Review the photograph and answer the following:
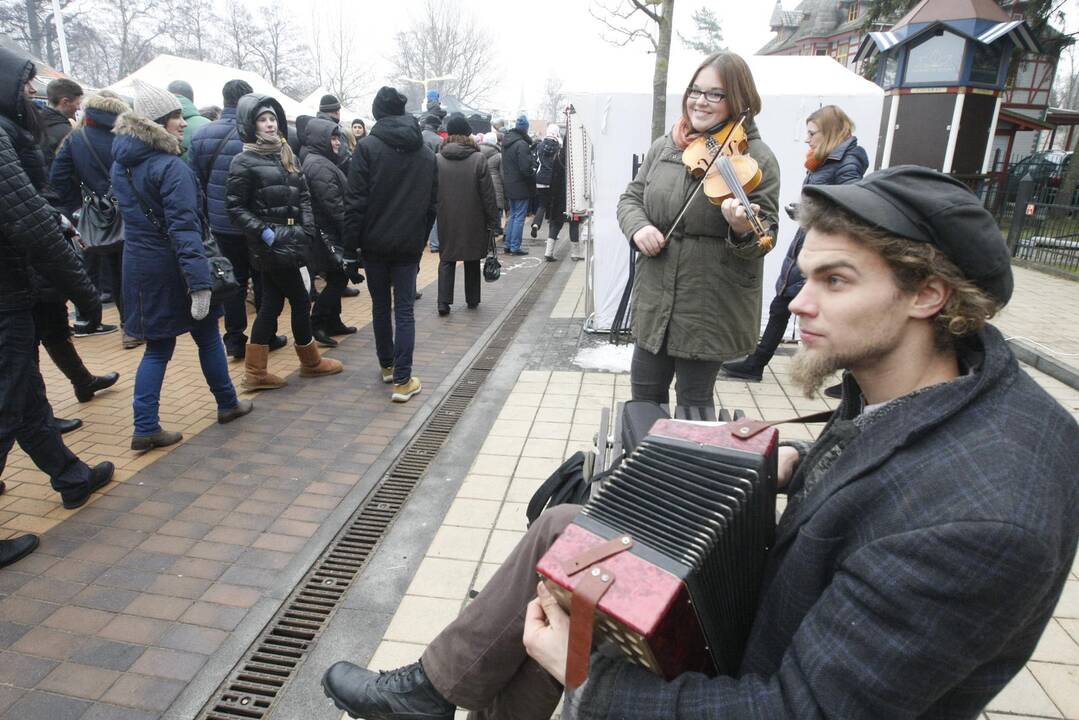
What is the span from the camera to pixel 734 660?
137 cm

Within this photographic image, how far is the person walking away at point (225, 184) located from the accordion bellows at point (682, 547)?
4.35 meters

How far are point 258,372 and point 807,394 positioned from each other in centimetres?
440

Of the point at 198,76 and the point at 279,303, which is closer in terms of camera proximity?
the point at 279,303

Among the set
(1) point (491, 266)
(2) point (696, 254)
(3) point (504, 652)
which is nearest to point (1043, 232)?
(1) point (491, 266)

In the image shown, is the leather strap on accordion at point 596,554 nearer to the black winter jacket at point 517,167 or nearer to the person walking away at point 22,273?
the person walking away at point 22,273

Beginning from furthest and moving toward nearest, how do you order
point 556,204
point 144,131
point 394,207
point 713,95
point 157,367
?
1. point 556,204
2. point 394,207
3. point 157,367
4. point 144,131
5. point 713,95

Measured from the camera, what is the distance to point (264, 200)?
462cm

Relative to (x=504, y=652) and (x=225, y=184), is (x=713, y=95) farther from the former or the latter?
(x=225, y=184)

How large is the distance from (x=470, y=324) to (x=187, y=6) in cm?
4281

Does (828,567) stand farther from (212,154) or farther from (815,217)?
(212,154)

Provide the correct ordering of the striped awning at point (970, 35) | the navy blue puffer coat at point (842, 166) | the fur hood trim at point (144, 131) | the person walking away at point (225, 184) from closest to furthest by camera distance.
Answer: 1. the fur hood trim at point (144, 131)
2. the navy blue puffer coat at point (842, 166)
3. the person walking away at point (225, 184)
4. the striped awning at point (970, 35)

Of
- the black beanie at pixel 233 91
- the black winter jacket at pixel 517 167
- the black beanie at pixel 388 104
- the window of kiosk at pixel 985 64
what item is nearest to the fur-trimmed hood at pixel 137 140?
the black beanie at pixel 388 104

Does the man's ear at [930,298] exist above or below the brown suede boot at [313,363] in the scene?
above

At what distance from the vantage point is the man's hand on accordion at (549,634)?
1.33 m
